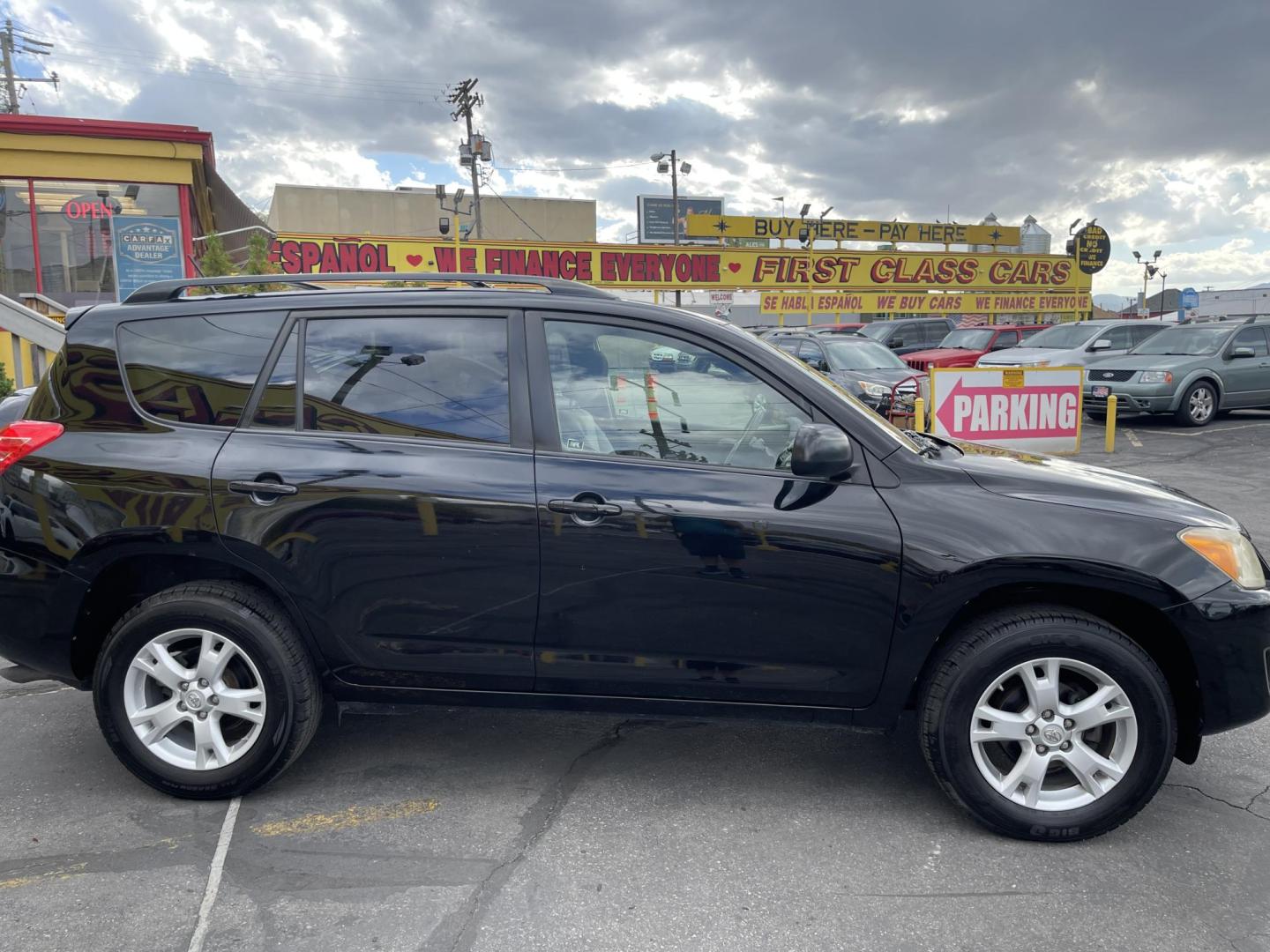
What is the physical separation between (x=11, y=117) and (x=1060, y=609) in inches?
737

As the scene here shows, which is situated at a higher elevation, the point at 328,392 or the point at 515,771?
the point at 328,392

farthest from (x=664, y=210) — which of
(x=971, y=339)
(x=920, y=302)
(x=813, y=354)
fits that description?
(x=813, y=354)

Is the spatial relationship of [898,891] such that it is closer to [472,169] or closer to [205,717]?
[205,717]

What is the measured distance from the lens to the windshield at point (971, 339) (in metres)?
21.1

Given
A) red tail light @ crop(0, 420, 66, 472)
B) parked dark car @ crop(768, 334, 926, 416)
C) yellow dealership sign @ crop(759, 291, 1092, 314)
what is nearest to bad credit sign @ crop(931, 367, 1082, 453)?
parked dark car @ crop(768, 334, 926, 416)

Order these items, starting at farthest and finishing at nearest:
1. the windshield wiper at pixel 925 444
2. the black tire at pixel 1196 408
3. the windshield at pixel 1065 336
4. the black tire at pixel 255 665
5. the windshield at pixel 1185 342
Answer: the windshield at pixel 1065 336 < the windshield at pixel 1185 342 < the black tire at pixel 1196 408 < the windshield wiper at pixel 925 444 < the black tire at pixel 255 665

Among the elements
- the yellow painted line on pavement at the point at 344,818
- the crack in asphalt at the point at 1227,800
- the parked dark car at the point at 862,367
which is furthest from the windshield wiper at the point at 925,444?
the parked dark car at the point at 862,367

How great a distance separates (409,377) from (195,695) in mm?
1327

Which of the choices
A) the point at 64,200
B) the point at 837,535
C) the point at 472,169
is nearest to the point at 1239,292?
the point at 472,169

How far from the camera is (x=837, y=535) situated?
299cm

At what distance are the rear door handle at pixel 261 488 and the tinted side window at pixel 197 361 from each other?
0.84 feet

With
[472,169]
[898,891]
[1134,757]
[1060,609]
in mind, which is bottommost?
[898,891]

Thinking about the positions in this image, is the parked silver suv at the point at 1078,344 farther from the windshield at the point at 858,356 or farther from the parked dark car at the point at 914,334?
the parked dark car at the point at 914,334

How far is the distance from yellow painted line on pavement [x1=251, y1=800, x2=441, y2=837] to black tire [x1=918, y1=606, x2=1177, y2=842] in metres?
1.77
